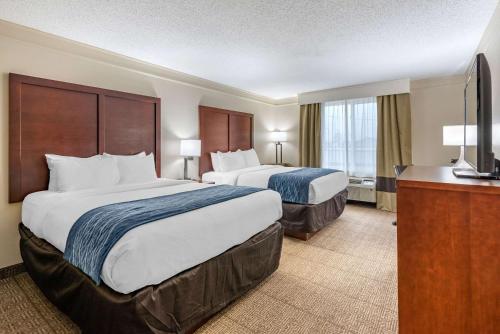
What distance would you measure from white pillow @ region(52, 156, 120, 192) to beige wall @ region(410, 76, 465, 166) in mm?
5253

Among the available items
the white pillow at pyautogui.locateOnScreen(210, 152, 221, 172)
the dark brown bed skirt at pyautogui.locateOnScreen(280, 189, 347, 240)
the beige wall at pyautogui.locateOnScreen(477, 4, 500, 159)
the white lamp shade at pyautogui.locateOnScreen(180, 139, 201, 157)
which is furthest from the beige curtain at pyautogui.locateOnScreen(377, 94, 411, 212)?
the white lamp shade at pyautogui.locateOnScreen(180, 139, 201, 157)

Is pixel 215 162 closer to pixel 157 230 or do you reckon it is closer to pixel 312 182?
pixel 312 182

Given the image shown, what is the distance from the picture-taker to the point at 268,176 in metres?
4.05

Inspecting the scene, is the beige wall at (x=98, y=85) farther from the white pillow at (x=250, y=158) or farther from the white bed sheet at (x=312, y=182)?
the white pillow at (x=250, y=158)

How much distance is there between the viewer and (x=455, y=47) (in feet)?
11.1

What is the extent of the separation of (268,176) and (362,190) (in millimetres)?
2585

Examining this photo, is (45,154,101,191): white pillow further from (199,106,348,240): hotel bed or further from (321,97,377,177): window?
(321,97,377,177): window

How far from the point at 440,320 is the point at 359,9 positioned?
2.49 m

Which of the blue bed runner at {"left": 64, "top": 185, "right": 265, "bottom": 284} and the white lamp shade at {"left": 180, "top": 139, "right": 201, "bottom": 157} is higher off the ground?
the white lamp shade at {"left": 180, "top": 139, "right": 201, "bottom": 157}

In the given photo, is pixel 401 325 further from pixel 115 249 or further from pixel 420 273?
pixel 115 249

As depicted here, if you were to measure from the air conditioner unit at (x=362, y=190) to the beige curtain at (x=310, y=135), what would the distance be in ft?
2.87

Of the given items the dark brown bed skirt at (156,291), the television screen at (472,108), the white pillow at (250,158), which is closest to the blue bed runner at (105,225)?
the dark brown bed skirt at (156,291)

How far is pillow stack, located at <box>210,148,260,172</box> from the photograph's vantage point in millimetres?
4836

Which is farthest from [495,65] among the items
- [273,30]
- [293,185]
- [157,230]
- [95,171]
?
[95,171]
